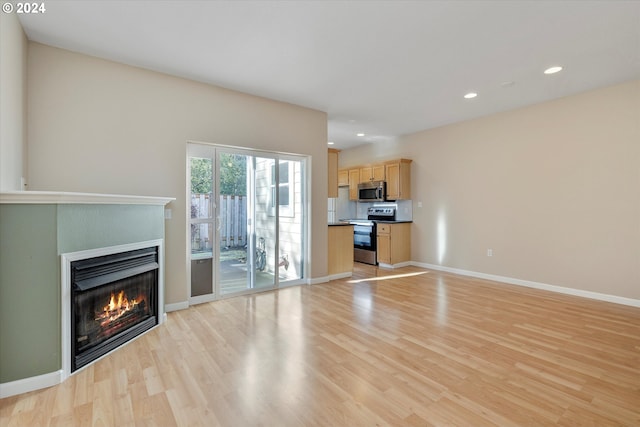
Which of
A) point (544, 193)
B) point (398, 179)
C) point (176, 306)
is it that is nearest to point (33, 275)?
point (176, 306)

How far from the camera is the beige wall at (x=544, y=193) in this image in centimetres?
379

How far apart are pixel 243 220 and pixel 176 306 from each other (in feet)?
4.44

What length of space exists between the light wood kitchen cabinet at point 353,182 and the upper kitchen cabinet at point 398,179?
3.08ft

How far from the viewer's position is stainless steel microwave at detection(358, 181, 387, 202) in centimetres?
655

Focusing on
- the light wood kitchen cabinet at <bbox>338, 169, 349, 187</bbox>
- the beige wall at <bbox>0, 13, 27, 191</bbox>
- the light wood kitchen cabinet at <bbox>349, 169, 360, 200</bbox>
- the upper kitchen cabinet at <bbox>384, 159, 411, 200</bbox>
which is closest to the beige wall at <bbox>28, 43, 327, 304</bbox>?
the beige wall at <bbox>0, 13, 27, 191</bbox>

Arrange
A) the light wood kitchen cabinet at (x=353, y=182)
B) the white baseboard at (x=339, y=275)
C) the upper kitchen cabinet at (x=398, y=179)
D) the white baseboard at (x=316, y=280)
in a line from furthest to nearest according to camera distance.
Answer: the light wood kitchen cabinet at (x=353, y=182) < the upper kitchen cabinet at (x=398, y=179) < the white baseboard at (x=339, y=275) < the white baseboard at (x=316, y=280)

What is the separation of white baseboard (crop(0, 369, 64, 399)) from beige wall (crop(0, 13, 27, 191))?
1.35 m

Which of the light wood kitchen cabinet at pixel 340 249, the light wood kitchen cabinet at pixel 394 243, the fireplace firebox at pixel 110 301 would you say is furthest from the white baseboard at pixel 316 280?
the fireplace firebox at pixel 110 301

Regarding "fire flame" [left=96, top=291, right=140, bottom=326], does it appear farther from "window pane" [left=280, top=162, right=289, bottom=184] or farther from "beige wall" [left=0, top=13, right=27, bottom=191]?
"window pane" [left=280, top=162, right=289, bottom=184]

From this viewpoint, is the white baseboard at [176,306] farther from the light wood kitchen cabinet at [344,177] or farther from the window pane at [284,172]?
the light wood kitchen cabinet at [344,177]

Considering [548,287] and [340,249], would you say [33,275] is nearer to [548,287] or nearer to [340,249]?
[340,249]

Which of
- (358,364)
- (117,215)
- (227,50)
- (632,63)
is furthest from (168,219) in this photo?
(632,63)

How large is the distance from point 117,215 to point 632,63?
5521 millimetres

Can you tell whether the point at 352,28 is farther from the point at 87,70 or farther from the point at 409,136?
the point at 409,136
